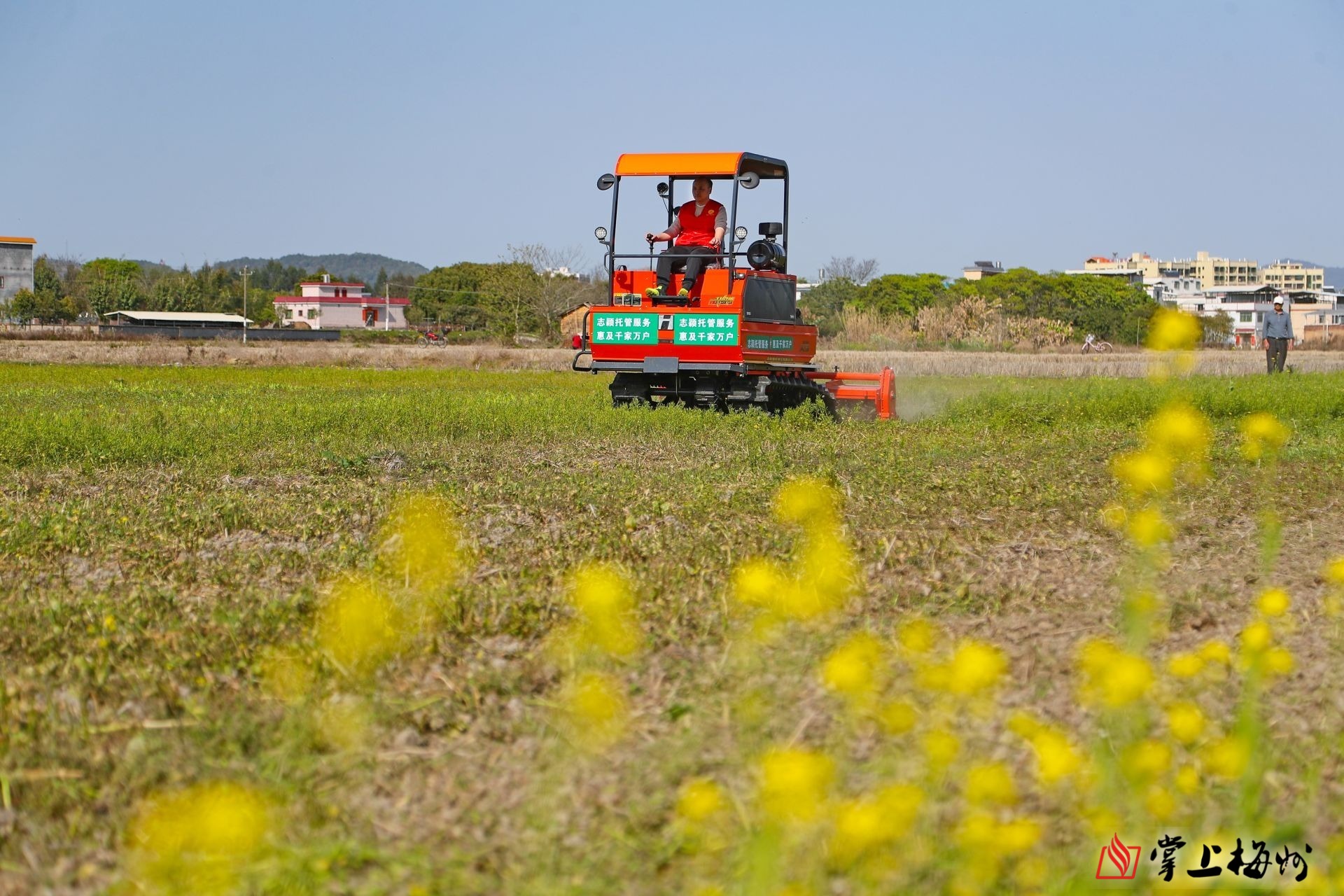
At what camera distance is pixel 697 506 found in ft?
25.4

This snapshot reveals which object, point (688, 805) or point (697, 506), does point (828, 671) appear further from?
point (697, 506)

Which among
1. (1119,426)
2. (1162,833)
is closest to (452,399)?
(1119,426)

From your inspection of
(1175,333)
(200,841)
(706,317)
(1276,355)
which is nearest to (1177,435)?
(1175,333)

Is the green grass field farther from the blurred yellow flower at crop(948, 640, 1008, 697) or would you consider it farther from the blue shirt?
the blue shirt

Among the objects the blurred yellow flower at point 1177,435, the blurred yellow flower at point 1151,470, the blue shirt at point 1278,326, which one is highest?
the blue shirt at point 1278,326

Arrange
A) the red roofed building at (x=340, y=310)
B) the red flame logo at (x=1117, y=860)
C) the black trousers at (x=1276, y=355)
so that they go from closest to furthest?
the red flame logo at (x=1117, y=860), the black trousers at (x=1276, y=355), the red roofed building at (x=340, y=310)

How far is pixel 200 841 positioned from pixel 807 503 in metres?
2.32

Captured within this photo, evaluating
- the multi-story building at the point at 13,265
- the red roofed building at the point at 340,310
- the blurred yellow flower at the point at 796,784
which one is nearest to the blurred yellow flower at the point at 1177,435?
the blurred yellow flower at the point at 796,784

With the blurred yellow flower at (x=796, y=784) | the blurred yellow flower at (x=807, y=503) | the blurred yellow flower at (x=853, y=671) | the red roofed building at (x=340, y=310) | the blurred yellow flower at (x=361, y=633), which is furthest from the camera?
the red roofed building at (x=340, y=310)

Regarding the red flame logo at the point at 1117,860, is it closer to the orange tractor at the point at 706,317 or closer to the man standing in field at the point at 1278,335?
the orange tractor at the point at 706,317

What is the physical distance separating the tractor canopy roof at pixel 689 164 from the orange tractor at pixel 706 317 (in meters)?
0.01

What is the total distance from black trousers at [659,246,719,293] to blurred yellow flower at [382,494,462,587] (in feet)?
25.5

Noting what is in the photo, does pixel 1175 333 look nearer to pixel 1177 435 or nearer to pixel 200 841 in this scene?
pixel 1177 435

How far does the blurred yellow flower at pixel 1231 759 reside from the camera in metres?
2.59
